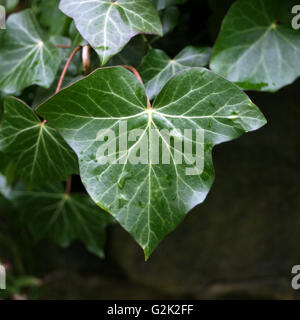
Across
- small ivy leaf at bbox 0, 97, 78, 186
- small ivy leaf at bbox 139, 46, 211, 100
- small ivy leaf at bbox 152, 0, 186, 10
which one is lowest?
small ivy leaf at bbox 0, 97, 78, 186

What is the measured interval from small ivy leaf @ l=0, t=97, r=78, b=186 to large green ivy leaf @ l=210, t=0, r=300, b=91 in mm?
329

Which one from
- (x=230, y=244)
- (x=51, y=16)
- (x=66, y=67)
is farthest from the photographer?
(x=230, y=244)

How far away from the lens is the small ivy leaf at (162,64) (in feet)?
2.34

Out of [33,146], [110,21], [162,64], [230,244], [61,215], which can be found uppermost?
[110,21]

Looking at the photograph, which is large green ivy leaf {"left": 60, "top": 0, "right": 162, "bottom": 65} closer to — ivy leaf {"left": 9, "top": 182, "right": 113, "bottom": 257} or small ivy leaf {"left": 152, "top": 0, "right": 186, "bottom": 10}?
small ivy leaf {"left": 152, "top": 0, "right": 186, "bottom": 10}

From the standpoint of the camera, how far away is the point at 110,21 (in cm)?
60

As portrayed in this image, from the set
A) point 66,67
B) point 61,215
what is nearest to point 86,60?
point 66,67

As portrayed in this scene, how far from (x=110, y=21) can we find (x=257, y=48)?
11.8 inches

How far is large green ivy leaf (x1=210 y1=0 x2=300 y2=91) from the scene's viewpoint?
70cm

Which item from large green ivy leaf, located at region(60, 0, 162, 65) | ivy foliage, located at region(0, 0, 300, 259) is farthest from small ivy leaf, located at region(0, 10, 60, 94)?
large green ivy leaf, located at region(60, 0, 162, 65)

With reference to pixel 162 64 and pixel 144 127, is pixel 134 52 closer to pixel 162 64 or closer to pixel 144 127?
pixel 162 64

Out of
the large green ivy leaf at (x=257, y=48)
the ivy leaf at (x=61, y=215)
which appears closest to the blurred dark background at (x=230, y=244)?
the ivy leaf at (x=61, y=215)

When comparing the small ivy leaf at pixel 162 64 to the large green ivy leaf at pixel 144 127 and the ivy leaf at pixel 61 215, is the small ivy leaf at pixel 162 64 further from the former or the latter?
the ivy leaf at pixel 61 215
